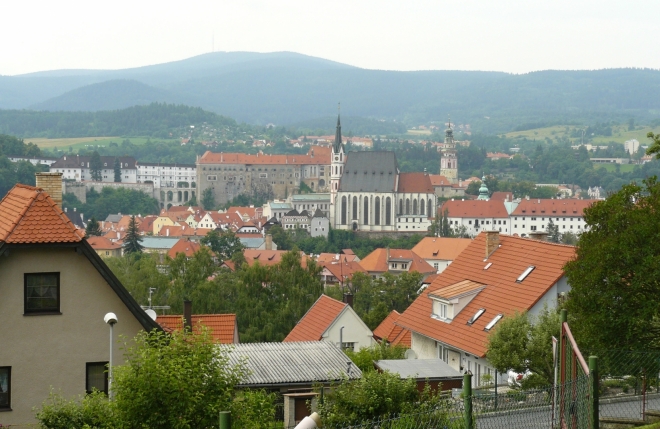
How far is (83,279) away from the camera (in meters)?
11.9

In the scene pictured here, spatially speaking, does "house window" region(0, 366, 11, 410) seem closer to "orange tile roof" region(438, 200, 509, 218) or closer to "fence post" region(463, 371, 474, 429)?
"fence post" region(463, 371, 474, 429)

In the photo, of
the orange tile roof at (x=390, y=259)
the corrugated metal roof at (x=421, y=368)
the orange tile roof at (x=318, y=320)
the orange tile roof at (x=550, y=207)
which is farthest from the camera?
the orange tile roof at (x=550, y=207)

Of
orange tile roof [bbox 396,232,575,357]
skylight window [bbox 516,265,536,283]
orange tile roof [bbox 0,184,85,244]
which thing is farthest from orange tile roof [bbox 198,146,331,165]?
orange tile roof [bbox 0,184,85,244]

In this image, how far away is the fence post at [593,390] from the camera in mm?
7242

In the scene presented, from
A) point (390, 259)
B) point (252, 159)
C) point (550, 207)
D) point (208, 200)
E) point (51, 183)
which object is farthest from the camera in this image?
point (252, 159)

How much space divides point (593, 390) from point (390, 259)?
90.1 m

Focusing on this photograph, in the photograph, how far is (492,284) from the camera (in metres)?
23.0

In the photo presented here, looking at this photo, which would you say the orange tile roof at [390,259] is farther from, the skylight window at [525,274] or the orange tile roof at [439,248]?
the skylight window at [525,274]

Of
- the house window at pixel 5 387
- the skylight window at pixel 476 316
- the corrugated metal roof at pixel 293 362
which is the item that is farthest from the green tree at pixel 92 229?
the house window at pixel 5 387

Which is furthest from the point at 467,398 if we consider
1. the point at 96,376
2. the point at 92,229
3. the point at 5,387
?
the point at 92,229

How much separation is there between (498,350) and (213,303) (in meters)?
24.4

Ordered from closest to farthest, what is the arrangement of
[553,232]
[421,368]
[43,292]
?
[43,292] → [421,368] → [553,232]

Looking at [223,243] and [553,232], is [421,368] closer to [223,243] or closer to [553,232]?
[223,243]

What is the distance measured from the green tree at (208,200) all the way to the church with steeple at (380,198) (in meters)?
37.0
